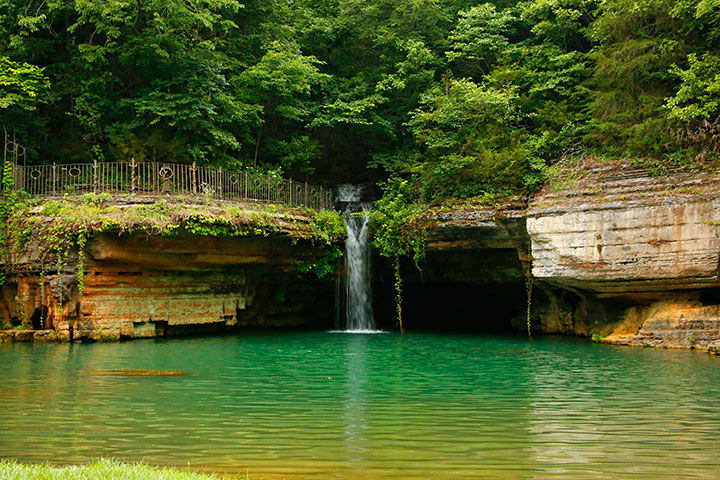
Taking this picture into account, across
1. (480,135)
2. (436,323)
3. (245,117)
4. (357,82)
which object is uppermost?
(357,82)

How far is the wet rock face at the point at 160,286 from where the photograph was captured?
16.1 meters

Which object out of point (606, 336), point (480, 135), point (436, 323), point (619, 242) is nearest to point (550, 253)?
point (619, 242)

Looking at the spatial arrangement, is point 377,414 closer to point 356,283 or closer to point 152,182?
Answer: point 356,283

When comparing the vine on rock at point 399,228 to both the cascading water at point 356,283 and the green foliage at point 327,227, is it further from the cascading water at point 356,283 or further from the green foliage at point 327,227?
the green foliage at point 327,227

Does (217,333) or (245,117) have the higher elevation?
(245,117)

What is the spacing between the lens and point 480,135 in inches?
762

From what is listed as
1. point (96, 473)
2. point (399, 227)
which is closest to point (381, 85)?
point (399, 227)

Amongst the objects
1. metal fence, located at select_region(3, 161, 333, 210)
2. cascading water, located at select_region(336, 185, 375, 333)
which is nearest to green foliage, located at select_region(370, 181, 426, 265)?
cascading water, located at select_region(336, 185, 375, 333)

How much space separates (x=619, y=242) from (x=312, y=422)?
36.9ft

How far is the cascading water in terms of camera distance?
A: 2055cm

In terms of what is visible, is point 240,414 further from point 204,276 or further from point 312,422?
point 204,276

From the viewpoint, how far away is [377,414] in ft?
23.2

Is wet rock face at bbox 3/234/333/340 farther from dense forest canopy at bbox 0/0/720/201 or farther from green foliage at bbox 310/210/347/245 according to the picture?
dense forest canopy at bbox 0/0/720/201

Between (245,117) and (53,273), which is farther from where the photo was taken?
(245,117)
